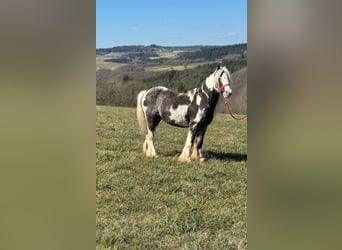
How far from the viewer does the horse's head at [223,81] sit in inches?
74.4

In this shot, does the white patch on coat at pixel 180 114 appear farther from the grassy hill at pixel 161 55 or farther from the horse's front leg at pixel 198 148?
the grassy hill at pixel 161 55

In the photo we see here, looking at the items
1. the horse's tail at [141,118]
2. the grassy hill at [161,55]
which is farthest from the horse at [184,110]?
the grassy hill at [161,55]

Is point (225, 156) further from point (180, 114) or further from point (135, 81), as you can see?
point (135, 81)

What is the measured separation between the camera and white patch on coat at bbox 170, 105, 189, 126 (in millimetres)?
2094

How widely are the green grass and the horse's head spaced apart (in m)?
0.12

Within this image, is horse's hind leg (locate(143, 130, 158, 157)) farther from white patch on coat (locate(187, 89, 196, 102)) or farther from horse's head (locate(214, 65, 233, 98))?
horse's head (locate(214, 65, 233, 98))

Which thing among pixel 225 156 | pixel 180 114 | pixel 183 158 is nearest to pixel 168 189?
pixel 183 158

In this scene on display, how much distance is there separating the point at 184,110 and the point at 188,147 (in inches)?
7.6

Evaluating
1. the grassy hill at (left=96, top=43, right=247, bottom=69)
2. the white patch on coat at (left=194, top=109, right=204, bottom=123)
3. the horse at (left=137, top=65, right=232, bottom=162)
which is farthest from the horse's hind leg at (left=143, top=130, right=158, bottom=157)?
the grassy hill at (left=96, top=43, right=247, bottom=69)

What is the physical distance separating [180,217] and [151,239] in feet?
0.48
